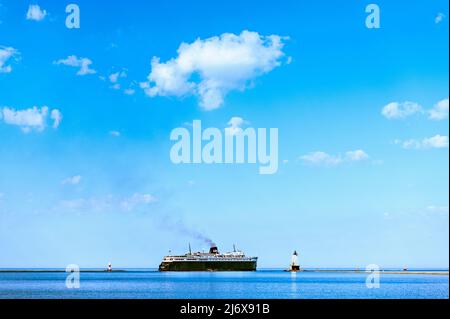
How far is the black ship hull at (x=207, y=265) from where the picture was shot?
6629 inches

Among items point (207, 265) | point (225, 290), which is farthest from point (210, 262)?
point (225, 290)

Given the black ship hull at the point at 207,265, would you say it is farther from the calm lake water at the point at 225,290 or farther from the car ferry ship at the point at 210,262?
the calm lake water at the point at 225,290

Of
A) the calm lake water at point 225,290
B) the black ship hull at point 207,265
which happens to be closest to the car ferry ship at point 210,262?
the black ship hull at point 207,265

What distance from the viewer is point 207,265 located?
168 meters

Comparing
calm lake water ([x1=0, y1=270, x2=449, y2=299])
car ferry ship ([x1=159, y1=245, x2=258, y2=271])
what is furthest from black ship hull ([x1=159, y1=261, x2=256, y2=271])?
calm lake water ([x1=0, y1=270, x2=449, y2=299])

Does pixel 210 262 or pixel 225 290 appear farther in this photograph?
pixel 210 262

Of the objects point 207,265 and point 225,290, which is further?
point 207,265

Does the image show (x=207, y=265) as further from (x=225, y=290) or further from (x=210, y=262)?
(x=225, y=290)
